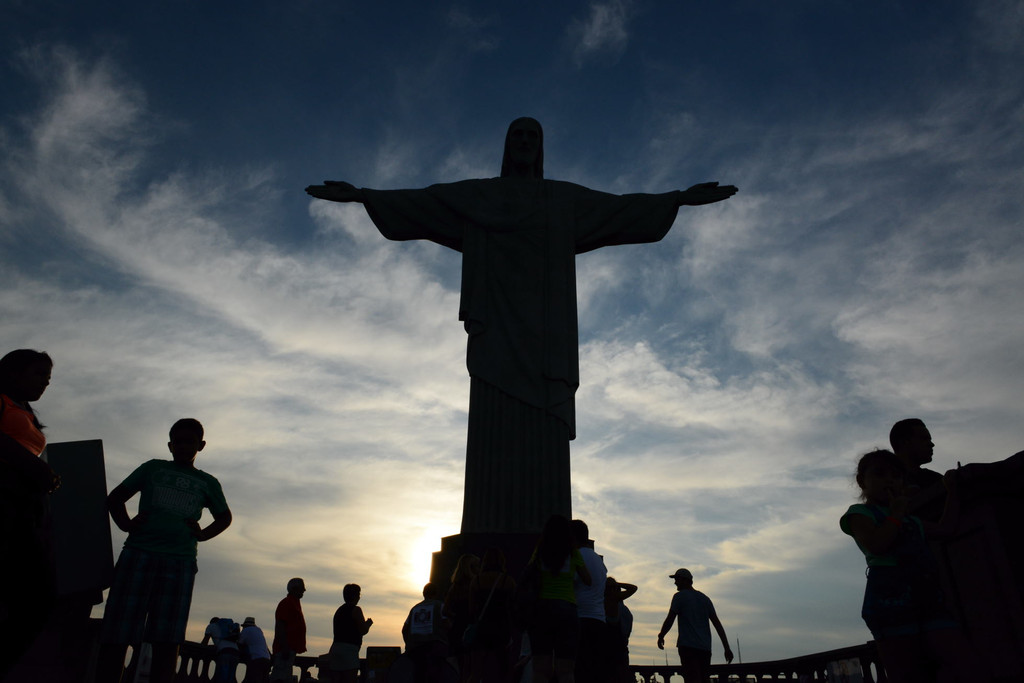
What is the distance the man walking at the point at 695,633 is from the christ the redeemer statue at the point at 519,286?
4.98ft

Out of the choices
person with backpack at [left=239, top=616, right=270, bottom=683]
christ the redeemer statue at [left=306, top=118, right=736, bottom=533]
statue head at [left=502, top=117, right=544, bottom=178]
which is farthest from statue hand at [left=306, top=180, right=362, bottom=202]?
person with backpack at [left=239, top=616, right=270, bottom=683]

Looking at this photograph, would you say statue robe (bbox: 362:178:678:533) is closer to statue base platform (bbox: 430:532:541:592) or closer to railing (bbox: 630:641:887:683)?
statue base platform (bbox: 430:532:541:592)

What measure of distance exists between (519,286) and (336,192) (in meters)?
2.54

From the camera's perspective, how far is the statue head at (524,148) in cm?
921

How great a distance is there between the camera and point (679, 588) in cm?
754

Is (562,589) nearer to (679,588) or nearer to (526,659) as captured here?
(526,659)

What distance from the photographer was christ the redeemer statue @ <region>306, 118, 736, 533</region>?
7281mm

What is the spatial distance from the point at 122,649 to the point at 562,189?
697 centimetres

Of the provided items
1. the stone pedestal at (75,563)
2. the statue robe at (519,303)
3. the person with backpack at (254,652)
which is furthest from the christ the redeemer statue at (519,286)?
the stone pedestal at (75,563)

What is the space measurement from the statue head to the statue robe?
0.25m

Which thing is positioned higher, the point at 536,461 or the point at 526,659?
the point at 536,461

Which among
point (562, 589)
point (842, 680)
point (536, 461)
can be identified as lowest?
point (842, 680)

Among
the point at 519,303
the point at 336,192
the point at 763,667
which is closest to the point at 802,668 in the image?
the point at 763,667

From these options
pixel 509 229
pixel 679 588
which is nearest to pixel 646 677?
pixel 679 588
